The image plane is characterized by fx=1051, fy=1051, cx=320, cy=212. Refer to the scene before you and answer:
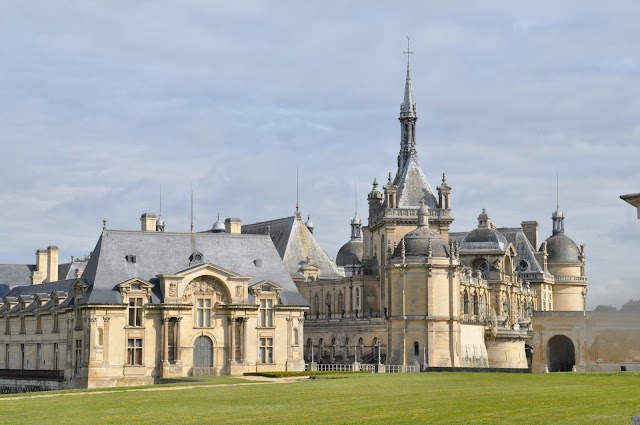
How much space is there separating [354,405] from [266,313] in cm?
4208

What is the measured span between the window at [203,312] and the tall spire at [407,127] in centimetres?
4052

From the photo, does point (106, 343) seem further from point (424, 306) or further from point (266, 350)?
point (424, 306)

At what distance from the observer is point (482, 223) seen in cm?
11638

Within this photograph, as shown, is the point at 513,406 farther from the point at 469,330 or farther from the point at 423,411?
the point at 469,330

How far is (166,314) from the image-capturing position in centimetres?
7412

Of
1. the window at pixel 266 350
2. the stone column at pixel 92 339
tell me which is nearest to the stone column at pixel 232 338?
the window at pixel 266 350

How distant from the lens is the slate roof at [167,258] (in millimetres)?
74500

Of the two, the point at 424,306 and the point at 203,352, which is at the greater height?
the point at 424,306

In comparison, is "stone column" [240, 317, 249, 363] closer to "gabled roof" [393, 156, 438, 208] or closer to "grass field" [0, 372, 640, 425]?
"grass field" [0, 372, 640, 425]

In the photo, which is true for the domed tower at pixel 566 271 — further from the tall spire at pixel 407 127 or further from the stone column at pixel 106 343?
the stone column at pixel 106 343

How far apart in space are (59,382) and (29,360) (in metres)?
8.20

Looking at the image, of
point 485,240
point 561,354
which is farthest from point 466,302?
point 561,354

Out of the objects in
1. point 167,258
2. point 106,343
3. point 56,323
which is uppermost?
point 167,258

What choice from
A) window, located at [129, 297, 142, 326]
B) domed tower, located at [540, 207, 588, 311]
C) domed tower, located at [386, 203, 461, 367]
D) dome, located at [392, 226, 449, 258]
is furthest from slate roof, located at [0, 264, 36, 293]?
domed tower, located at [540, 207, 588, 311]
